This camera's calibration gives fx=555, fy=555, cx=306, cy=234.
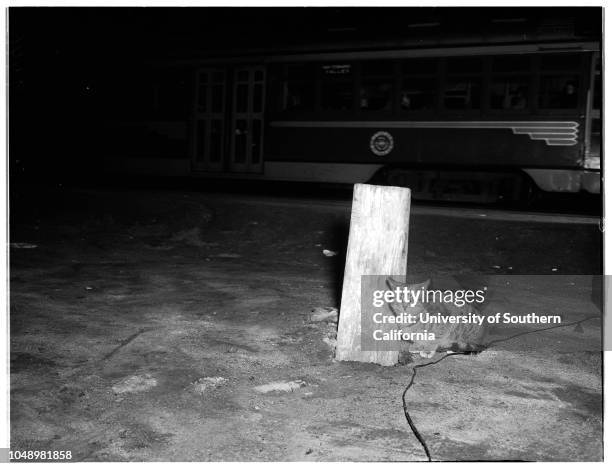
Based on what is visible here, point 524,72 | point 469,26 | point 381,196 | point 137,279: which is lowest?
point 137,279

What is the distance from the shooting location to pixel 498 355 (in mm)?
3158

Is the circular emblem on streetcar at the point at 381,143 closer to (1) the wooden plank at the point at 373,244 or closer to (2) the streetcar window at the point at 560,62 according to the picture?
(2) the streetcar window at the point at 560,62

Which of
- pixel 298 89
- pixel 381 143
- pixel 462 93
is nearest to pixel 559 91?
pixel 462 93

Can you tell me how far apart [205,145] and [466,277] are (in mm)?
7529

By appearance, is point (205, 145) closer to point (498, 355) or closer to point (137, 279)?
point (137, 279)

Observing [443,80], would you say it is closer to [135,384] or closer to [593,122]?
[593,122]

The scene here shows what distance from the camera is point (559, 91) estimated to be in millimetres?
9094

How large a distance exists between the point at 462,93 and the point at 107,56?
8.29 meters

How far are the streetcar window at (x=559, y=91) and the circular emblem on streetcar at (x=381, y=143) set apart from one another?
Result: 2.59 m

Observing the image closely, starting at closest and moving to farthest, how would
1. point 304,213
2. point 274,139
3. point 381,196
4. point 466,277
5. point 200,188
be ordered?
point 381,196 < point 466,277 < point 304,213 < point 274,139 < point 200,188

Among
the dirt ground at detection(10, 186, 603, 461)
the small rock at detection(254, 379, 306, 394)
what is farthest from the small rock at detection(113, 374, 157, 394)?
the small rock at detection(254, 379, 306, 394)

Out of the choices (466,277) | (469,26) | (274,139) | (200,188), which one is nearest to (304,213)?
(466,277)

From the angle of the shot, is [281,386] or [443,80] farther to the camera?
[443,80]
